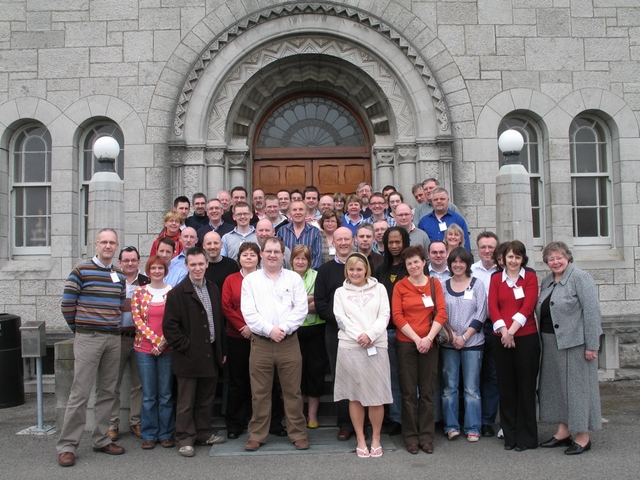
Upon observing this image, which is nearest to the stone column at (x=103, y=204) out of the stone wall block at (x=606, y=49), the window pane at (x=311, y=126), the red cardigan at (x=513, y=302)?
the window pane at (x=311, y=126)

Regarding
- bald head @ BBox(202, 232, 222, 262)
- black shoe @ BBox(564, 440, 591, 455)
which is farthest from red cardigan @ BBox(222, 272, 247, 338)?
black shoe @ BBox(564, 440, 591, 455)

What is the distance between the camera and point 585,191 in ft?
32.8

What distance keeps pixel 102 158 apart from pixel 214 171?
2.28 meters

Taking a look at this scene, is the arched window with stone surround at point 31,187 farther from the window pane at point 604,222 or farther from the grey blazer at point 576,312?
the window pane at point 604,222

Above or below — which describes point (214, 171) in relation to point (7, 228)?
above

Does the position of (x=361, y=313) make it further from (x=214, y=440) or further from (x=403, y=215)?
(x=214, y=440)

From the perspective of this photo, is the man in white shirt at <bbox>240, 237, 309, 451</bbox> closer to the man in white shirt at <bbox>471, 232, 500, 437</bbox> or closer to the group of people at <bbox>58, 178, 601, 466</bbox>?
the group of people at <bbox>58, 178, 601, 466</bbox>

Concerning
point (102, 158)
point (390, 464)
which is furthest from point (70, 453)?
point (102, 158)

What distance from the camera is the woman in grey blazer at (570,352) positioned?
5.30m

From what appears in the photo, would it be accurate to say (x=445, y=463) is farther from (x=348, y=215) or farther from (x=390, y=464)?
(x=348, y=215)

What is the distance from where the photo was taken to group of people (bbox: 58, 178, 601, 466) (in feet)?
17.5

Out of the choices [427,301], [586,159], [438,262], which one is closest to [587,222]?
[586,159]

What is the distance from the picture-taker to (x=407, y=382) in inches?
215

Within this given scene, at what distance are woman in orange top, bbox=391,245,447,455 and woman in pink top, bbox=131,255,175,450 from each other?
7.20 ft
